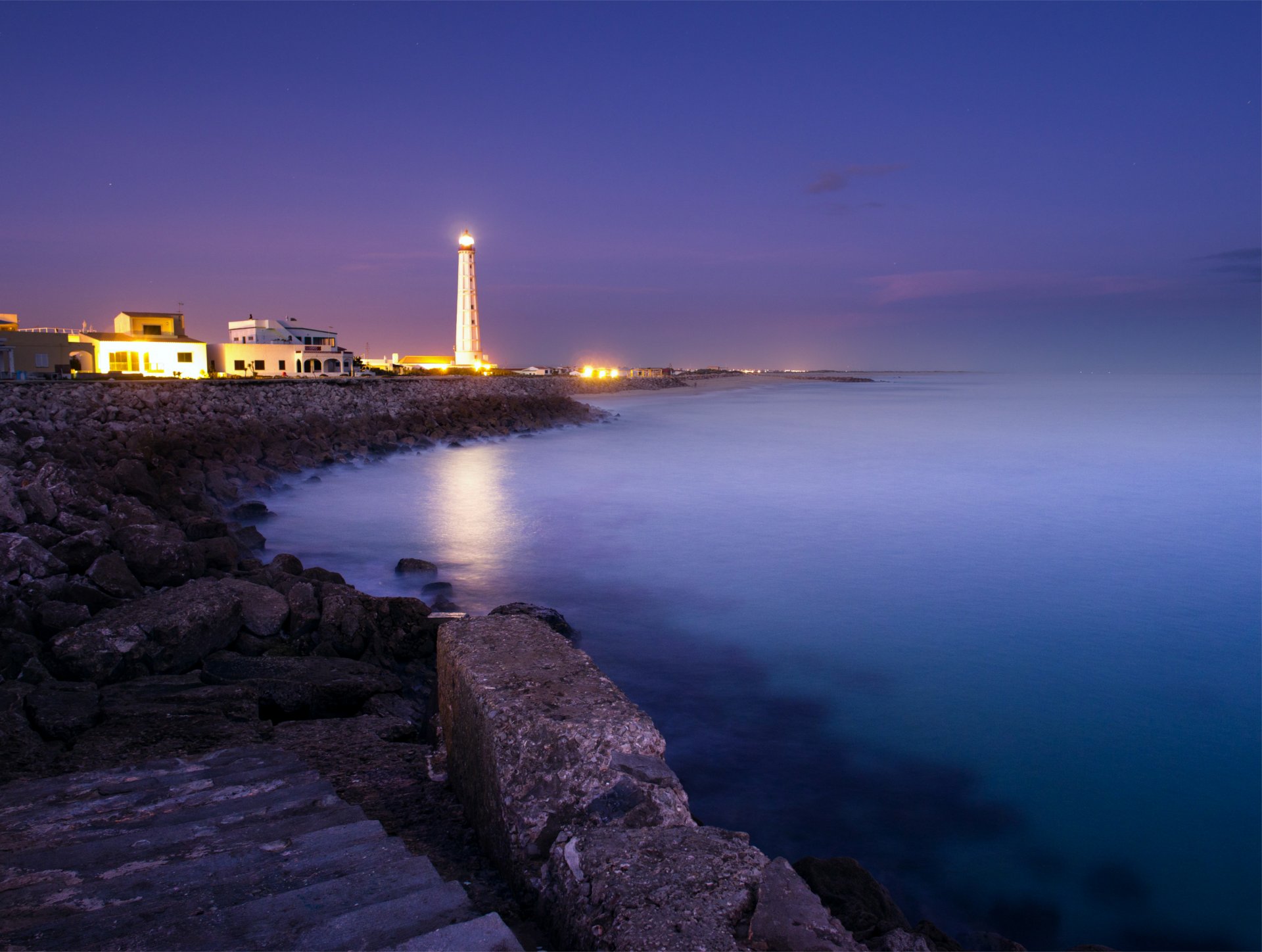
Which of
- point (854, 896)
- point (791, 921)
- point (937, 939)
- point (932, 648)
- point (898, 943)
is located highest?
point (791, 921)

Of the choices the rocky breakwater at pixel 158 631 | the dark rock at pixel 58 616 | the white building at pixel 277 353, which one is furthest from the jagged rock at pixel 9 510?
the white building at pixel 277 353

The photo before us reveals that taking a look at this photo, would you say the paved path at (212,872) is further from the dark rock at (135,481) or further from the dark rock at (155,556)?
the dark rock at (135,481)

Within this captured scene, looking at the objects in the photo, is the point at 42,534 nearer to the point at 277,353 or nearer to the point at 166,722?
the point at 166,722

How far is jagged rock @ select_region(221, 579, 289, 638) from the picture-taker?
19.8ft

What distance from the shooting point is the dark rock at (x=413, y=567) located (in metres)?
10.1

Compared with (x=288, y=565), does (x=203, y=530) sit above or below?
above

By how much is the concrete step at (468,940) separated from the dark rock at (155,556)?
20.7 feet

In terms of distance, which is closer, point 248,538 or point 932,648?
point 932,648

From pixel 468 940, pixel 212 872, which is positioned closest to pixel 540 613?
pixel 212 872

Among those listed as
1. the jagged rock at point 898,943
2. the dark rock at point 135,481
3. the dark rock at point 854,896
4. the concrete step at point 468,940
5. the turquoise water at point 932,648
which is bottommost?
the turquoise water at point 932,648

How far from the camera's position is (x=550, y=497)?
17344mm

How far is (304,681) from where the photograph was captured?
4.98 metres

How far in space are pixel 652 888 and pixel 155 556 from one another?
6.63 m

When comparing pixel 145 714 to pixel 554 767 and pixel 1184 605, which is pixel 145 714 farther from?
pixel 1184 605
